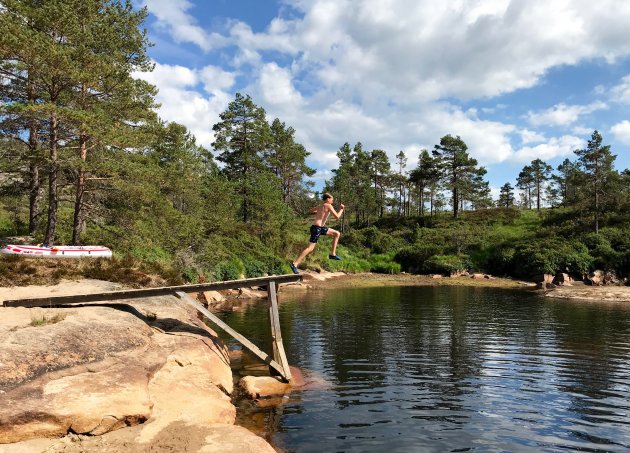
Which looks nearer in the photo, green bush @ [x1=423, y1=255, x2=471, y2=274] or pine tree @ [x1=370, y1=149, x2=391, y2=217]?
green bush @ [x1=423, y1=255, x2=471, y2=274]

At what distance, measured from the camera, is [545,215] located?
72.5 metres

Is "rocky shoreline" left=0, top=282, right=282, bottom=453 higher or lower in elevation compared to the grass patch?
lower

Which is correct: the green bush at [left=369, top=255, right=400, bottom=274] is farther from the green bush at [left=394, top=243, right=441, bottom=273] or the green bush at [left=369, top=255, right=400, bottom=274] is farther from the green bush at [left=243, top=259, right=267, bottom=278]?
the green bush at [left=243, top=259, right=267, bottom=278]

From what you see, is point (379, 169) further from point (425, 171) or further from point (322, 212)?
point (322, 212)

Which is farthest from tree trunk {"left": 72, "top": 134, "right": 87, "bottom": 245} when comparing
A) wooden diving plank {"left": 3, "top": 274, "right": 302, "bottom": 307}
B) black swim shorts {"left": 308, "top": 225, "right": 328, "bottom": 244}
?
black swim shorts {"left": 308, "top": 225, "right": 328, "bottom": 244}

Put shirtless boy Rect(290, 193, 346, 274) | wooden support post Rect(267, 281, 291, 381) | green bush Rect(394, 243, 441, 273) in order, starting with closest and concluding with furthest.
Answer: shirtless boy Rect(290, 193, 346, 274) → wooden support post Rect(267, 281, 291, 381) → green bush Rect(394, 243, 441, 273)

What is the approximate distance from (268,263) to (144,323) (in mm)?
31571

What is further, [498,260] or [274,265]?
[498,260]

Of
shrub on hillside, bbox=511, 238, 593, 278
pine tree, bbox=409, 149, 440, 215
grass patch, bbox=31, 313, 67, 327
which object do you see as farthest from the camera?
pine tree, bbox=409, 149, 440, 215

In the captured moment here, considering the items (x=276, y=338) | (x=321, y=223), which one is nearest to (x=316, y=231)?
(x=321, y=223)

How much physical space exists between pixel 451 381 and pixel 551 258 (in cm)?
4318

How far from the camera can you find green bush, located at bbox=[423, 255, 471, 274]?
55.9 metres

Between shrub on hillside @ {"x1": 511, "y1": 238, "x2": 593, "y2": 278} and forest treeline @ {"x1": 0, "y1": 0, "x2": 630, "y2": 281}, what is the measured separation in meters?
0.16

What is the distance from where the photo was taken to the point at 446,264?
184 ft
